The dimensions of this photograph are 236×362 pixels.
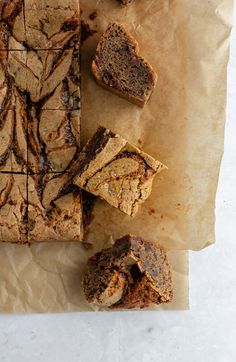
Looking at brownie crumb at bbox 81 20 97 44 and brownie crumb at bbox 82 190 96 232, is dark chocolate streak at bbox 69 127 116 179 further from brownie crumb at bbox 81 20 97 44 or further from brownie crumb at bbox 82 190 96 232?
brownie crumb at bbox 81 20 97 44

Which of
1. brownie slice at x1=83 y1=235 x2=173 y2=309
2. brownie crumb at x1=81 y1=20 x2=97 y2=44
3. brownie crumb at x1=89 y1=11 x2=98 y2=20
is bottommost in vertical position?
brownie slice at x1=83 y1=235 x2=173 y2=309

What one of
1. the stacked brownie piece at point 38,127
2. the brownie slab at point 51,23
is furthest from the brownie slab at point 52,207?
the brownie slab at point 51,23

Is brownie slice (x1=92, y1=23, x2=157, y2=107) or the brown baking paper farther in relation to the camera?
the brown baking paper

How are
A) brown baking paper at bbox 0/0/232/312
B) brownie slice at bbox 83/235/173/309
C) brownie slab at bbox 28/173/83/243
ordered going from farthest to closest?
1. brown baking paper at bbox 0/0/232/312
2. brownie slab at bbox 28/173/83/243
3. brownie slice at bbox 83/235/173/309

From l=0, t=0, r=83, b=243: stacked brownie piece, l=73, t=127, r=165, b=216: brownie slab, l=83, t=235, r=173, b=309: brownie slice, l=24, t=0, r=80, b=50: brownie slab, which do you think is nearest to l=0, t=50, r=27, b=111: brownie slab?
l=0, t=0, r=83, b=243: stacked brownie piece

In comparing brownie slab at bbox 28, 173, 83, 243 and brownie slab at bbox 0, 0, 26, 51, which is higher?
brownie slab at bbox 0, 0, 26, 51

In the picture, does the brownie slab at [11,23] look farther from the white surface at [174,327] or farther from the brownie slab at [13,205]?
the white surface at [174,327]

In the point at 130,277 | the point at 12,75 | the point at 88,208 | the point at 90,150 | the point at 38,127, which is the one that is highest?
the point at 12,75

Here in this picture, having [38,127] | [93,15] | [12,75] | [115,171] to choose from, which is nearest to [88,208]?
[115,171]

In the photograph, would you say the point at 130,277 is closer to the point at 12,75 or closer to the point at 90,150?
the point at 90,150
